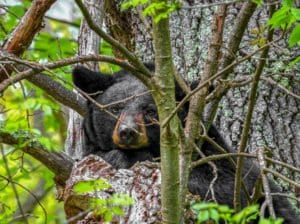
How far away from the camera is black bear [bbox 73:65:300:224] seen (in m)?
6.27

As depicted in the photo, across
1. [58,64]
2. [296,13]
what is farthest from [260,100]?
[58,64]

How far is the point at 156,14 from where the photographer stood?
3941mm

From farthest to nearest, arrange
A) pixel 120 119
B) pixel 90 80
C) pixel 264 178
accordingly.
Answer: pixel 90 80
pixel 120 119
pixel 264 178

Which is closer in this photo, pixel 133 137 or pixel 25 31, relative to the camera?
pixel 25 31

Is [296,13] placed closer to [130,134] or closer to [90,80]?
[130,134]

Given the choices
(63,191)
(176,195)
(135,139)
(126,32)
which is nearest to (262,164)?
(176,195)

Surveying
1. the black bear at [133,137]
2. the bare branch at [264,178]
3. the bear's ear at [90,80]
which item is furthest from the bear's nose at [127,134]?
the bare branch at [264,178]

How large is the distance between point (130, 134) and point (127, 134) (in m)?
0.03

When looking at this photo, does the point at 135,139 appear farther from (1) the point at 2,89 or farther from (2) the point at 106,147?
(1) the point at 2,89

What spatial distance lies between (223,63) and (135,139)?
174cm

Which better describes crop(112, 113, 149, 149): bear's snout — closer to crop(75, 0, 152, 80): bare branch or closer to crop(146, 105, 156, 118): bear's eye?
crop(146, 105, 156, 118): bear's eye

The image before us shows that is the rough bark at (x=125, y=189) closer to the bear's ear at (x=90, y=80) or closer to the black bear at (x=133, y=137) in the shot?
the black bear at (x=133, y=137)

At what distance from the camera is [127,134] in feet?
20.1

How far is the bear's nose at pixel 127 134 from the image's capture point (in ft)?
19.9
